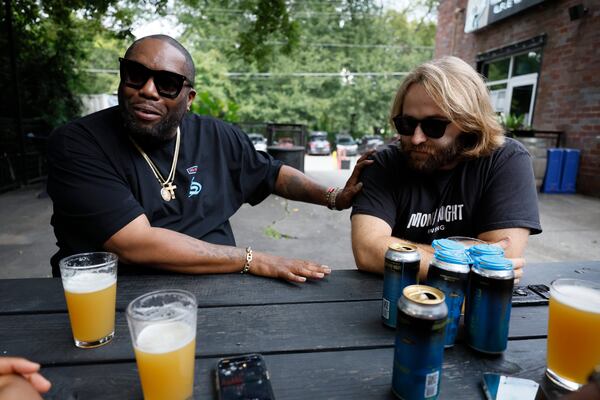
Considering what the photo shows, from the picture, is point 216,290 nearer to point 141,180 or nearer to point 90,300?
point 90,300

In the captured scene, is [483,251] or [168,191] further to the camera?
[168,191]

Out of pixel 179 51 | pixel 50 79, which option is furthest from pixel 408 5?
pixel 179 51

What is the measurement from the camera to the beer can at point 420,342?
2.57 ft

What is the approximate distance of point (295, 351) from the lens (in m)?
1.05

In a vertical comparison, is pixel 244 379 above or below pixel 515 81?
below

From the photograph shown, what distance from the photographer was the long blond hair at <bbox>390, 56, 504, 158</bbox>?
1879 millimetres

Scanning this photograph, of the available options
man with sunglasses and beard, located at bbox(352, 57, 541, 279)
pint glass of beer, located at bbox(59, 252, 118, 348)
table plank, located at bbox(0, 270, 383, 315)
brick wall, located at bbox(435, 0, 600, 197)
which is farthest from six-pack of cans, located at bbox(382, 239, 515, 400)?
brick wall, located at bbox(435, 0, 600, 197)

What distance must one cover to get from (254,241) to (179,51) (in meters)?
3.06

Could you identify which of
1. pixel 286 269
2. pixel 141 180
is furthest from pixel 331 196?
pixel 141 180

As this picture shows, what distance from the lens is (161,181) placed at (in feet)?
6.21

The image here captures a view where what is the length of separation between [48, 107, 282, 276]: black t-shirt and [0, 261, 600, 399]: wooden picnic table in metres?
0.29

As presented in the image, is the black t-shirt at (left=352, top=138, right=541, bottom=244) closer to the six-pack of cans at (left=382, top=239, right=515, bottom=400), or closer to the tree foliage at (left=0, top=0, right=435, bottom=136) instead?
the six-pack of cans at (left=382, top=239, right=515, bottom=400)

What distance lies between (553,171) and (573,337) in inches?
308

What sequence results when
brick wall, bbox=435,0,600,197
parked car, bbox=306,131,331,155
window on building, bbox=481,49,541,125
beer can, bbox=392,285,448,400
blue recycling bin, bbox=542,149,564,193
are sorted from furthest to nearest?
parked car, bbox=306,131,331,155 → window on building, bbox=481,49,541,125 → blue recycling bin, bbox=542,149,564,193 → brick wall, bbox=435,0,600,197 → beer can, bbox=392,285,448,400
